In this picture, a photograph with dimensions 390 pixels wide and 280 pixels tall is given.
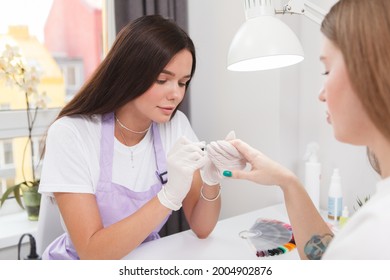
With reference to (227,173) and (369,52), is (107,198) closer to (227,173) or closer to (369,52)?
(227,173)

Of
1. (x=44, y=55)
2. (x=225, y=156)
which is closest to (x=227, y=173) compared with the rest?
(x=225, y=156)

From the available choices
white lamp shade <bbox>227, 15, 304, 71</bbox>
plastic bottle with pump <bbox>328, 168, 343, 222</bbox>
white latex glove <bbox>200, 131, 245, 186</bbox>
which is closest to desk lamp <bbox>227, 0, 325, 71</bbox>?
white lamp shade <bbox>227, 15, 304, 71</bbox>

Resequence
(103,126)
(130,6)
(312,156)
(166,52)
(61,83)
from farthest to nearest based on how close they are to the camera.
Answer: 1. (61,83)
2. (130,6)
3. (312,156)
4. (103,126)
5. (166,52)

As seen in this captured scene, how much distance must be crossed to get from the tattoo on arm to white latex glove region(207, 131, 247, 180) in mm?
276

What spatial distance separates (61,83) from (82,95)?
727 millimetres

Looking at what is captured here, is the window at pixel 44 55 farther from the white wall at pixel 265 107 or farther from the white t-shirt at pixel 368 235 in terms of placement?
the white t-shirt at pixel 368 235

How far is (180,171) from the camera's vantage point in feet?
3.35

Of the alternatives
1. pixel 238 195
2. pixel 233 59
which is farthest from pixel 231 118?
pixel 233 59

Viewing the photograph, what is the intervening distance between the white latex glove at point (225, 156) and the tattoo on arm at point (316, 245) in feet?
0.90

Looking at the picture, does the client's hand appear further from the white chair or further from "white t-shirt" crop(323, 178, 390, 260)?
the white chair

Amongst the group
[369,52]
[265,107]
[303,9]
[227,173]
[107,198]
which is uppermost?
[303,9]

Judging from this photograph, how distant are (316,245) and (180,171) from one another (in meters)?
0.38
